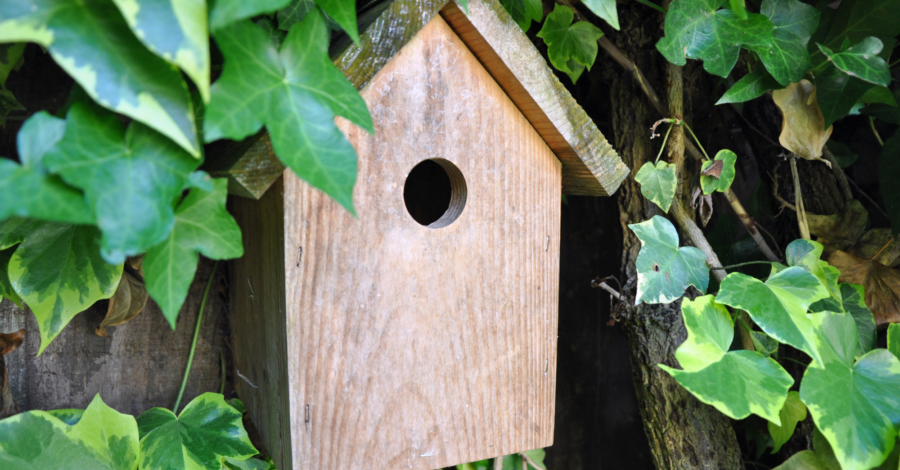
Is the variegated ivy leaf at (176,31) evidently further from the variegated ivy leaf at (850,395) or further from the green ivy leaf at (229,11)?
the variegated ivy leaf at (850,395)

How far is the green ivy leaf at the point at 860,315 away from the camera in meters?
0.83

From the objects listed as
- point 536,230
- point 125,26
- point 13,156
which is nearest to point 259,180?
point 125,26

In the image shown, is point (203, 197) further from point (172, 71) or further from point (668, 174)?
point (668, 174)

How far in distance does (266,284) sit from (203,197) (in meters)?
0.23

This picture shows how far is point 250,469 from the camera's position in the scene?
0.84 meters

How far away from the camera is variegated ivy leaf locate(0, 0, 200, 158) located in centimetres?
39

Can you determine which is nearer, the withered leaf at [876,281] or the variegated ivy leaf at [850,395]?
the variegated ivy leaf at [850,395]

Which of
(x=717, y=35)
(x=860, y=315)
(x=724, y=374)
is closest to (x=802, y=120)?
(x=717, y=35)

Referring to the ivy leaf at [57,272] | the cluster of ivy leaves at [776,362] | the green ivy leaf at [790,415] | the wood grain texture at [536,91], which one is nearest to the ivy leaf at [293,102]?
the wood grain texture at [536,91]

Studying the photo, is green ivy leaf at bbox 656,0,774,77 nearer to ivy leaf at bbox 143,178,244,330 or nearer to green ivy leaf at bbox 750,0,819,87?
green ivy leaf at bbox 750,0,819,87

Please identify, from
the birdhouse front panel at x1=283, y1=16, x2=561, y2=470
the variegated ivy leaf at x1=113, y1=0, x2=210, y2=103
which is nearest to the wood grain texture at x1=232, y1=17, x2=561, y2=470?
the birdhouse front panel at x1=283, y1=16, x2=561, y2=470

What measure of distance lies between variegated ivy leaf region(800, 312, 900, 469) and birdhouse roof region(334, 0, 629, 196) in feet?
1.14

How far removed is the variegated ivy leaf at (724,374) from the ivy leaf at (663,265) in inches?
2.0

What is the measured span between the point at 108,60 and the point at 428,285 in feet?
1.31
